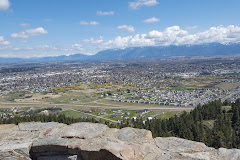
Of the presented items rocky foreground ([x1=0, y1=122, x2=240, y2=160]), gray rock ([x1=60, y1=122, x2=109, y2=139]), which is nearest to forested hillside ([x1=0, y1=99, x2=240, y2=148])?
gray rock ([x1=60, y1=122, x2=109, y2=139])

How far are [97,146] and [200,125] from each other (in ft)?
144

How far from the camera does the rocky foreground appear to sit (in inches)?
339

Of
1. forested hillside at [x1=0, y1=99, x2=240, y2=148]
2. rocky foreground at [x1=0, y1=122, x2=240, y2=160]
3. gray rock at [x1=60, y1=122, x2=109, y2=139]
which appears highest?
gray rock at [x1=60, y1=122, x2=109, y2=139]

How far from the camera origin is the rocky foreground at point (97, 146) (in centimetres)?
860

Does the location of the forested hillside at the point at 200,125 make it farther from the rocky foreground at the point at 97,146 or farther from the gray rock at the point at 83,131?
the rocky foreground at the point at 97,146

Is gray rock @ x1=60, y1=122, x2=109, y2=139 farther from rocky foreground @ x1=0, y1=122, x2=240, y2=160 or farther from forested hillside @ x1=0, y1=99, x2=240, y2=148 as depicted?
forested hillside @ x1=0, y1=99, x2=240, y2=148

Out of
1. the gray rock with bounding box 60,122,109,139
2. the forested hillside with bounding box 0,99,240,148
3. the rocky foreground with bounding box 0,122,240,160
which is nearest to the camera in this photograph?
the rocky foreground with bounding box 0,122,240,160

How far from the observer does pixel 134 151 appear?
8.72 meters

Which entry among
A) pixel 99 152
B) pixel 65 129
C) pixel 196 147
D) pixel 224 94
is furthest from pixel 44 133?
pixel 224 94

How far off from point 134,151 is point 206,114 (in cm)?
5398

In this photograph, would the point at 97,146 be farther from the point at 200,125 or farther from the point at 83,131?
the point at 200,125

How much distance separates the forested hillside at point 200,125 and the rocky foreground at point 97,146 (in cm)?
2725

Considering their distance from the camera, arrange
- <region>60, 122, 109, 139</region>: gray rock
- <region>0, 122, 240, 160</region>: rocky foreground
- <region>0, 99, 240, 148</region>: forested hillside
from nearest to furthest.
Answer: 1. <region>0, 122, 240, 160</region>: rocky foreground
2. <region>60, 122, 109, 139</region>: gray rock
3. <region>0, 99, 240, 148</region>: forested hillside

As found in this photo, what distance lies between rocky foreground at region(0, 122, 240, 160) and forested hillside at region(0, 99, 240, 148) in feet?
89.4
